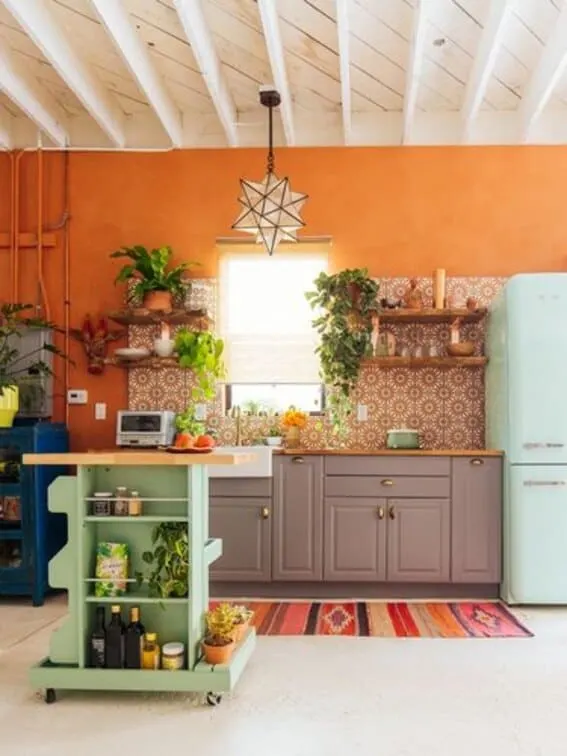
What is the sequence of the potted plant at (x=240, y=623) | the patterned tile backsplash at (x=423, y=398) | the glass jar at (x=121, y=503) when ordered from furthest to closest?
the patterned tile backsplash at (x=423, y=398) → the potted plant at (x=240, y=623) → the glass jar at (x=121, y=503)

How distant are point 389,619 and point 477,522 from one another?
875mm

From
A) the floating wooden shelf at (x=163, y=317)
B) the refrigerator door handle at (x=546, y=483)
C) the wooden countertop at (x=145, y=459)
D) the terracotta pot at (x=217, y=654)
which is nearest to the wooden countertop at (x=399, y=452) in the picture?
the refrigerator door handle at (x=546, y=483)

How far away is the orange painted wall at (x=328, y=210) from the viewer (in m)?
5.50

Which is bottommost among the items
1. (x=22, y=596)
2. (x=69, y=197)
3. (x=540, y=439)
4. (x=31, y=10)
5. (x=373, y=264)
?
(x=22, y=596)

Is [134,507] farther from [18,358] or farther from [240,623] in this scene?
[18,358]

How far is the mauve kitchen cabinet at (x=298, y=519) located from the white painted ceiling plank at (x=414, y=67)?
2339mm

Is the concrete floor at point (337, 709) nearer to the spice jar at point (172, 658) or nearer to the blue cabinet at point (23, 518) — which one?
the spice jar at point (172, 658)

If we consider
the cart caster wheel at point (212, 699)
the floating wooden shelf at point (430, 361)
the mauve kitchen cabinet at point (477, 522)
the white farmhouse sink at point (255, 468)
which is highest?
the floating wooden shelf at point (430, 361)

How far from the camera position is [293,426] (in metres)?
5.31

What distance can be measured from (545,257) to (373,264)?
121cm

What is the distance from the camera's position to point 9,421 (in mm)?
5102

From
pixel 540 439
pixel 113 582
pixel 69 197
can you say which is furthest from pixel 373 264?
pixel 113 582

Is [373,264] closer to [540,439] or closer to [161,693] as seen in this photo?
[540,439]

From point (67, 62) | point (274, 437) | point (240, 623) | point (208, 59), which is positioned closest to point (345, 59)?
point (208, 59)
